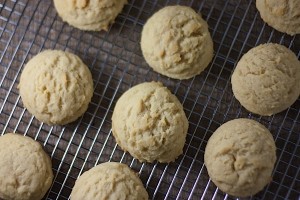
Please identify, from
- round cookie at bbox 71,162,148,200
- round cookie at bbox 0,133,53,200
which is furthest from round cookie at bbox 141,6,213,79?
round cookie at bbox 0,133,53,200

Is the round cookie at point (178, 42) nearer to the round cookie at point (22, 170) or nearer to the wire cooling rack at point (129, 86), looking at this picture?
the wire cooling rack at point (129, 86)

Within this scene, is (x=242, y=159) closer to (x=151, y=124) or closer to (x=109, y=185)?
(x=151, y=124)

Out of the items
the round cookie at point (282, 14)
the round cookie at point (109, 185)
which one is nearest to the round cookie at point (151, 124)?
the round cookie at point (109, 185)

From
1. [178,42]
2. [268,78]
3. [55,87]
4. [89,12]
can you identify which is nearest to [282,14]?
[268,78]

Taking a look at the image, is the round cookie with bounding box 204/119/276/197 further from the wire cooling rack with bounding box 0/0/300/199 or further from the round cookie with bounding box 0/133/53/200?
the round cookie with bounding box 0/133/53/200

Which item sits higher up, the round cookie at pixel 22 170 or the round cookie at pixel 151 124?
the round cookie at pixel 151 124

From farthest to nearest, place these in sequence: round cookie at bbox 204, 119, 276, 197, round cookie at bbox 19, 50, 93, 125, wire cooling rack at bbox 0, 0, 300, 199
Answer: wire cooling rack at bbox 0, 0, 300, 199
round cookie at bbox 19, 50, 93, 125
round cookie at bbox 204, 119, 276, 197
